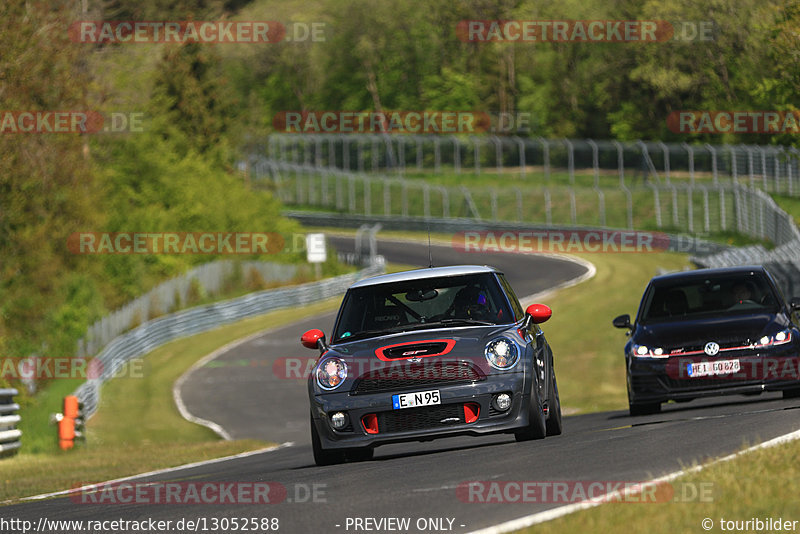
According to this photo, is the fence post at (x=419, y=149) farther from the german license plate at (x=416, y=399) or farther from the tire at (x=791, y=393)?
the german license plate at (x=416, y=399)

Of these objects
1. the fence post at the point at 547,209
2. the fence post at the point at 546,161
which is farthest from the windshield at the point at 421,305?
the fence post at the point at 546,161

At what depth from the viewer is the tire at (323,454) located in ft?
38.9

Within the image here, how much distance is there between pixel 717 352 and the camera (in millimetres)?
14758

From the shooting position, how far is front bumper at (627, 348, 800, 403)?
14656 mm

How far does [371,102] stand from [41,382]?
83838 millimetres

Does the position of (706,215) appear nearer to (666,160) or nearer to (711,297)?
(666,160)

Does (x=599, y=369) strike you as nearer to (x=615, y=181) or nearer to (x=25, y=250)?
(x=25, y=250)

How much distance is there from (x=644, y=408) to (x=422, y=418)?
198 inches

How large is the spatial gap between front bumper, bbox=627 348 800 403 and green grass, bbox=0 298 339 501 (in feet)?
21.6

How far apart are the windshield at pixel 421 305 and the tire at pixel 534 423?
802 millimetres

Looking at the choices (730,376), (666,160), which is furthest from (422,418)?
(666,160)

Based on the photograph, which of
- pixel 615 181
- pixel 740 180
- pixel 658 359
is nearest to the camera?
pixel 658 359

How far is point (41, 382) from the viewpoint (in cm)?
3516

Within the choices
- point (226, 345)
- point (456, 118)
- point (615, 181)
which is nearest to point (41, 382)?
point (226, 345)
